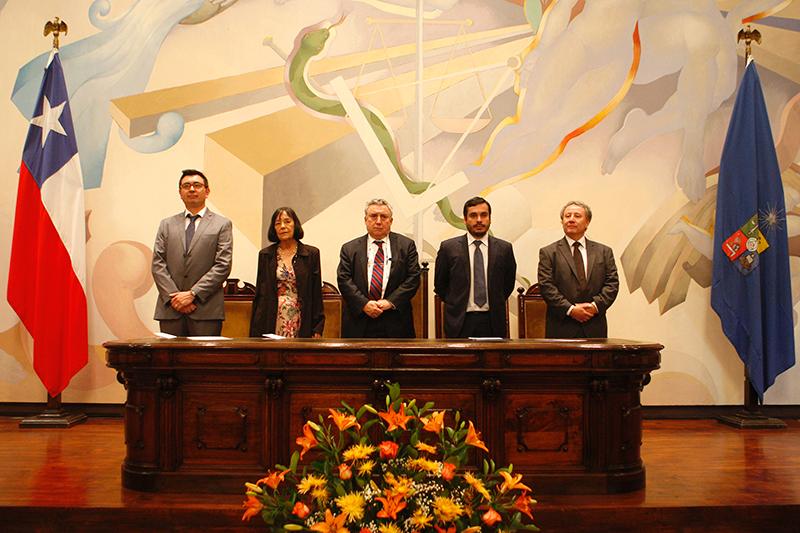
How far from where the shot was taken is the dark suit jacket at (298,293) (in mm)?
3832

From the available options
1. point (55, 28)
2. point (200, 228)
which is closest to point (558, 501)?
point (200, 228)

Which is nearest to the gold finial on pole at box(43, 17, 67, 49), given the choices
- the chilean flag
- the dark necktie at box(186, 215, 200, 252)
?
the chilean flag

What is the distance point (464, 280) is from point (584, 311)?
0.69m

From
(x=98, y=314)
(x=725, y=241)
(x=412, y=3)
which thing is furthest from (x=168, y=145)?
(x=725, y=241)

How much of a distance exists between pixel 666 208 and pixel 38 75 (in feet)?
15.5

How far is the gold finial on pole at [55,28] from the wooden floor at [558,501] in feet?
9.44

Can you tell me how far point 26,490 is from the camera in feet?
10.4

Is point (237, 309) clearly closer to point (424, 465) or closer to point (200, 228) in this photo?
point (200, 228)

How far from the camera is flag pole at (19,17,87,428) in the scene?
485cm

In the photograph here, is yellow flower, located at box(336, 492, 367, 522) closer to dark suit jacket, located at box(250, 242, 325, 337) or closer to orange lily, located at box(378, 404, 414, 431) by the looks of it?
orange lily, located at box(378, 404, 414, 431)

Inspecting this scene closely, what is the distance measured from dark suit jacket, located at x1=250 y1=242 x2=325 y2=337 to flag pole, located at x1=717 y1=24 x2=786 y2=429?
3068mm

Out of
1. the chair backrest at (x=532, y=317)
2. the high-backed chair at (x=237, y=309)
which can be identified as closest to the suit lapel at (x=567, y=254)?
the chair backrest at (x=532, y=317)

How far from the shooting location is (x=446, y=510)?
1307 mm

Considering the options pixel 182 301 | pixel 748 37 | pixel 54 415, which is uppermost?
pixel 748 37
